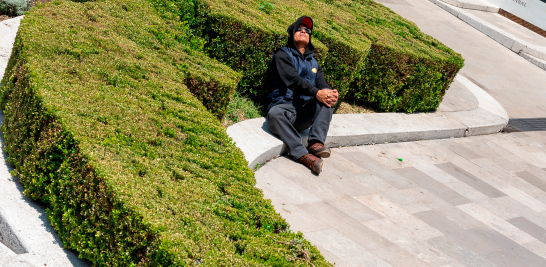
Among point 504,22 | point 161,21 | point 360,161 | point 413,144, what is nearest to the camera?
point 161,21

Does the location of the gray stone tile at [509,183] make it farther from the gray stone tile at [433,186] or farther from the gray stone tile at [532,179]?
the gray stone tile at [433,186]

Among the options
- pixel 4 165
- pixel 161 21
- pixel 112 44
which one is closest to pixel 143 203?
pixel 4 165

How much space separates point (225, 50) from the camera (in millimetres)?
6484

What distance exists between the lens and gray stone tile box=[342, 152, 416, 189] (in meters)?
6.41

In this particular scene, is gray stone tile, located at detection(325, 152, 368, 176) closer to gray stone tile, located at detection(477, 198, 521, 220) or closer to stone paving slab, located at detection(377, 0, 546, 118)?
gray stone tile, located at detection(477, 198, 521, 220)

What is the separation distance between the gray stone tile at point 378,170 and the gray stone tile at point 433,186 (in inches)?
6.7

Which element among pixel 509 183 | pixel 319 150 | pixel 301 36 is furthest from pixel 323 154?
pixel 509 183

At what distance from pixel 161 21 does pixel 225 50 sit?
907mm

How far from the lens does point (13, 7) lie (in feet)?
22.9

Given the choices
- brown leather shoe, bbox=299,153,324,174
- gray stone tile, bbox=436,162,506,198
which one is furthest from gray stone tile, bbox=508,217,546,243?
brown leather shoe, bbox=299,153,324,174

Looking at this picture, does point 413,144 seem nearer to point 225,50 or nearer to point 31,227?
point 225,50

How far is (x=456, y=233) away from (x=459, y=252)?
43 cm

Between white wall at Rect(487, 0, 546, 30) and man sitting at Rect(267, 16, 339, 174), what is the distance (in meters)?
15.1

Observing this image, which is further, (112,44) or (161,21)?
(161,21)
